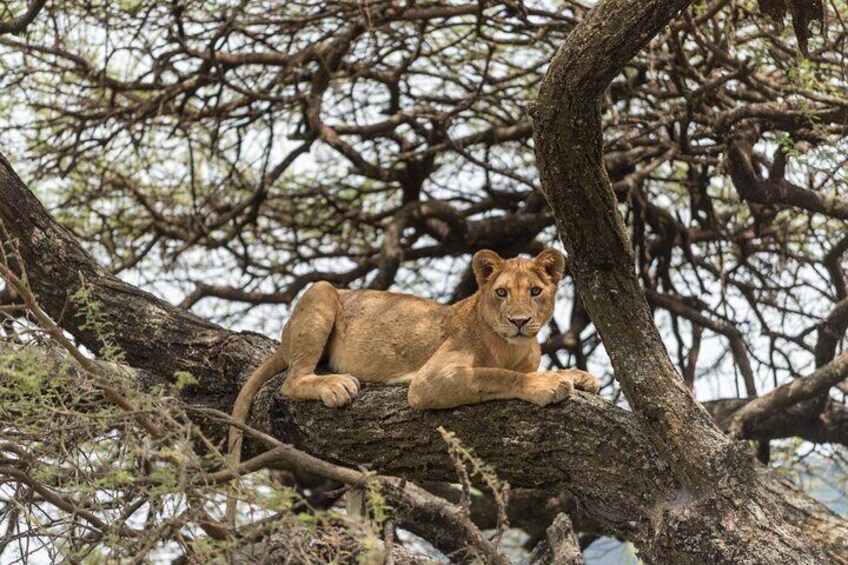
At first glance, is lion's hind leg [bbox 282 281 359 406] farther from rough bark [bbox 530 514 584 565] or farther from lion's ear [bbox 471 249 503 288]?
rough bark [bbox 530 514 584 565]

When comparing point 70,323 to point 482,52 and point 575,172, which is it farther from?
point 482,52

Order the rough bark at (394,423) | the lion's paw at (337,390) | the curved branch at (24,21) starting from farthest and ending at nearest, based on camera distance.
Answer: the curved branch at (24,21), the lion's paw at (337,390), the rough bark at (394,423)

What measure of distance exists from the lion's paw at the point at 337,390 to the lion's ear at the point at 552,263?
1.06m

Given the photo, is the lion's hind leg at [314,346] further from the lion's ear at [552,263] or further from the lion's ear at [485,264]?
the lion's ear at [552,263]

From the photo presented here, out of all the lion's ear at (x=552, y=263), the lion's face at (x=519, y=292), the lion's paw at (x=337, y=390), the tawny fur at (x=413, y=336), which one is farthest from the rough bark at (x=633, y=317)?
the lion's paw at (x=337, y=390)

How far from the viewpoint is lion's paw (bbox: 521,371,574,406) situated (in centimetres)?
521

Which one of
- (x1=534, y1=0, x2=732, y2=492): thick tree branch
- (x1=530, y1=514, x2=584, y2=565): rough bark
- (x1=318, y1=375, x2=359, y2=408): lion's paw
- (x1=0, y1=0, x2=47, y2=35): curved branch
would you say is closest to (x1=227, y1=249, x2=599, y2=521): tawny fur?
(x1=318, y1=375, x2=359, y2=408): lion's paw

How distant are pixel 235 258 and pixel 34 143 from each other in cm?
179

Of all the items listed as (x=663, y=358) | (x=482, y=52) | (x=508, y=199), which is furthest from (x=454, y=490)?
(x=663, y=358)

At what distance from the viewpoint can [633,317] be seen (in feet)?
16.4

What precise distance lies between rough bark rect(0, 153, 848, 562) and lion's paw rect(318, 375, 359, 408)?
5 cm

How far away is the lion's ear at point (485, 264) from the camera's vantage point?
243 inches

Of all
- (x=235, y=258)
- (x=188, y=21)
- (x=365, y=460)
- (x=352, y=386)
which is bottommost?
(x=365, y=460)

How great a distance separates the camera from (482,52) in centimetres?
934
